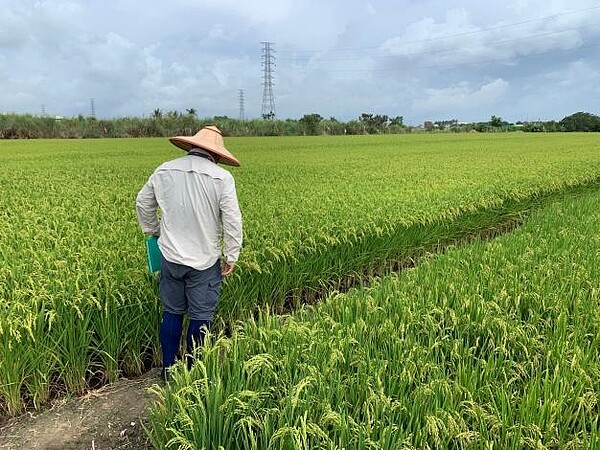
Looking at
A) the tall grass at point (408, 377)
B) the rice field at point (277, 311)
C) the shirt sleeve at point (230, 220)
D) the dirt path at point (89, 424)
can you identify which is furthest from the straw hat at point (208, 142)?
the dirt path at point (89, 424)

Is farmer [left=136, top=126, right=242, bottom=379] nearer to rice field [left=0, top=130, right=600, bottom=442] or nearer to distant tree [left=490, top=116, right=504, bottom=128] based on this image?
rice field [left=0, top=130, right=600, bottom=442]

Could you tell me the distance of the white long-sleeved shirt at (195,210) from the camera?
373 centimetres

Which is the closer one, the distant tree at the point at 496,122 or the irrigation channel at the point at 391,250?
the irrigation channel at the point at 391,250

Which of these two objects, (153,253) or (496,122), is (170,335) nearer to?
(153,253)

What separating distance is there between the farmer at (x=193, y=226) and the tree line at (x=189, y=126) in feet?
173

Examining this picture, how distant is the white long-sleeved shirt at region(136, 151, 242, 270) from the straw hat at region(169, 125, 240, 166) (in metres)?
0.10

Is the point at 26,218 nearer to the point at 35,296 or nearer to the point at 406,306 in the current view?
the point at 35,296

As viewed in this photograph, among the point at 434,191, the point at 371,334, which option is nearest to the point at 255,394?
the point at 371,334

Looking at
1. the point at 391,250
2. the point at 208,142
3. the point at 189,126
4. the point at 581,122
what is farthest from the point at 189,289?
the point at 581,122

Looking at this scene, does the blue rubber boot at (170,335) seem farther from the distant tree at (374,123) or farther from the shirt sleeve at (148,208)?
the distant tree at (374,123)

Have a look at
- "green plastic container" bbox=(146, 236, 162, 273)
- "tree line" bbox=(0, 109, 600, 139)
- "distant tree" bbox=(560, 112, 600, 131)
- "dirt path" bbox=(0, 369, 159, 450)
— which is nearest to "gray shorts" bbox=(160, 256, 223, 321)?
"green plastic container" bbox=(146, 236, 162, 273)

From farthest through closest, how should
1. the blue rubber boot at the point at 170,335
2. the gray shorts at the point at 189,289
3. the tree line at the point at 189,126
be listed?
the tree line at the point at 189,126 < the blue rubber boot at the point at 170,335 < the gray shorts at the point at 189,289

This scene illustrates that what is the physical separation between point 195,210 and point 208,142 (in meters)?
0.51

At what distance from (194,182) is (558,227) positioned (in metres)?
5.37
